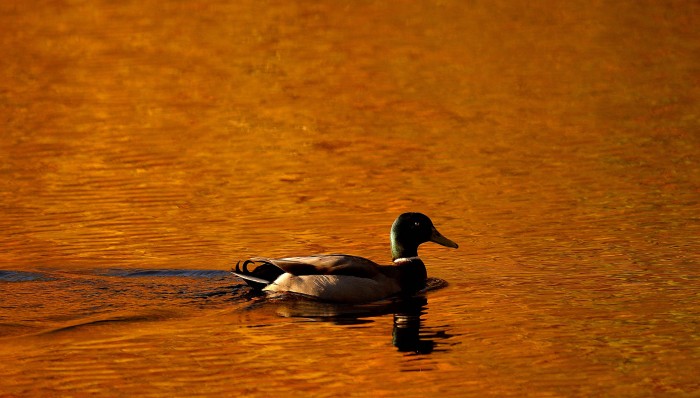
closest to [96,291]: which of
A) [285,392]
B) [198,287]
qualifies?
[198,287]

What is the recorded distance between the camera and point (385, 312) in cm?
1379

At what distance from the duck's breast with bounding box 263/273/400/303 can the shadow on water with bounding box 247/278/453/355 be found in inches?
2.9

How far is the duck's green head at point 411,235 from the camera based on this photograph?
15.1 metres

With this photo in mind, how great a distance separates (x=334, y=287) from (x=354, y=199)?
4353mm

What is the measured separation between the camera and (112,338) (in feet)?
41.2

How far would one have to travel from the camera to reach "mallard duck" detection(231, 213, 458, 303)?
1409 centimetres

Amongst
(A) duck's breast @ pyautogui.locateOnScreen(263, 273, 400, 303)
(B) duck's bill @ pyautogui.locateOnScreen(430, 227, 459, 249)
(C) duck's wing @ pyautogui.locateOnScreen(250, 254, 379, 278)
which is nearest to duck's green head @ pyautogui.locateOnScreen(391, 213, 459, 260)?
(B) duck's bill @ pyautogui.locateOnScreen(430, 227, 459, 249)

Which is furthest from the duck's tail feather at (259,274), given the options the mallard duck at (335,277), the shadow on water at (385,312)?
the shadow on water at (385,312)

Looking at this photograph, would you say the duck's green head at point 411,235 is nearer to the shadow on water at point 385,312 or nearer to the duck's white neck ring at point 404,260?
the duck's white neck ring at point 404,260

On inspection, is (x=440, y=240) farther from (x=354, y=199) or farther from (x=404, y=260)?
(x=354, y=199)

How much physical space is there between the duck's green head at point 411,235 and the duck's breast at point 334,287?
0.80 metres

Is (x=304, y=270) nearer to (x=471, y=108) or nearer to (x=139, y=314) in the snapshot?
(x=139, y=314)

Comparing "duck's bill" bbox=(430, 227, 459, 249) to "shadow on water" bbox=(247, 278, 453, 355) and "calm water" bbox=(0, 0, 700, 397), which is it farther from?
"shadow on water" bbox=(247, 278, 453, 355)

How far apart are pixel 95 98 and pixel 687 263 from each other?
47.1 feet
